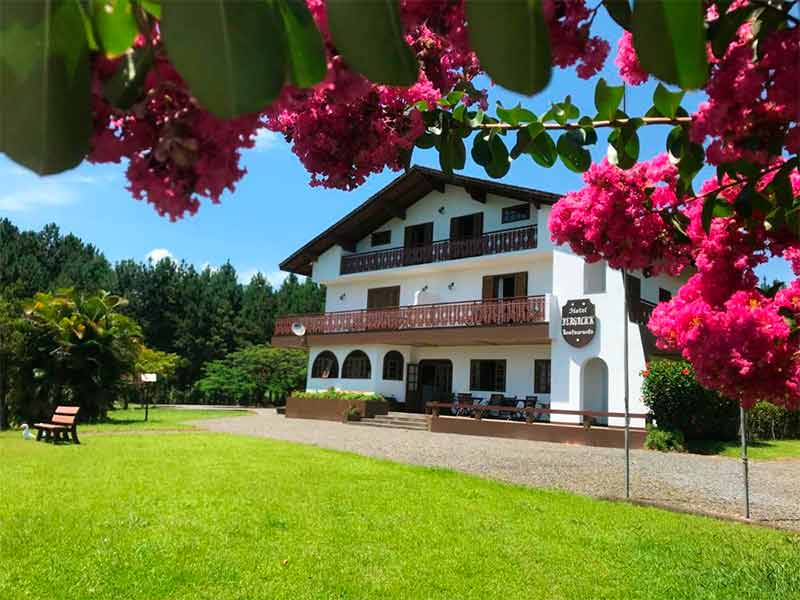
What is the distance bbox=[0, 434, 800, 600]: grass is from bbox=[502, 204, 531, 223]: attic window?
560 inches

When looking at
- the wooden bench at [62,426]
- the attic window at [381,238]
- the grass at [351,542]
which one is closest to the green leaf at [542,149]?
the grass at [351,542]

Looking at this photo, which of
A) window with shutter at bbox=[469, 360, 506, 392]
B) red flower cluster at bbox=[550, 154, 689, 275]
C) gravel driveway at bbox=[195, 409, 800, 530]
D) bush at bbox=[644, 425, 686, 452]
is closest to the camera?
red flower cluster at bbox=[550, 154, 689, 275]

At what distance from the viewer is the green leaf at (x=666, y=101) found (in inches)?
81.3

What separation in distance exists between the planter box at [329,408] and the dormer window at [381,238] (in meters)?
7.04

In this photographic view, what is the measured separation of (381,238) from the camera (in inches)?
1033

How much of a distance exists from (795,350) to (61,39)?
261 centimetres

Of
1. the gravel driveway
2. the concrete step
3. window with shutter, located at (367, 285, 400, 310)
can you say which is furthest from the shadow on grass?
window with shutter, located at (367, 285, 400, 310)

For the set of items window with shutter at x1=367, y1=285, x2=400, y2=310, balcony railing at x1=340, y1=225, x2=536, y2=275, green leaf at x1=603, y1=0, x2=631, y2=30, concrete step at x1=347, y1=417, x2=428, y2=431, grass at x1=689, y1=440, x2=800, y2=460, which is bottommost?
concrete step at x1=347, y1=417, x2=428, y2=431

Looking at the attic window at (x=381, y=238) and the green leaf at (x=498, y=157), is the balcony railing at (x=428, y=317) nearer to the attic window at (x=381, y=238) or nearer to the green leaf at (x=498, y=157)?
the attic window at (x=381, y=238)

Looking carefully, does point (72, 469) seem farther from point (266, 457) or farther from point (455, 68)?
point (455, 68)

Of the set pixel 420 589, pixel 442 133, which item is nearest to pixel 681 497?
pixel 420 589

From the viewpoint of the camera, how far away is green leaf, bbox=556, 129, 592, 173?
241cm

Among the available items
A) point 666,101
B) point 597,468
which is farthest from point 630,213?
point 597,468

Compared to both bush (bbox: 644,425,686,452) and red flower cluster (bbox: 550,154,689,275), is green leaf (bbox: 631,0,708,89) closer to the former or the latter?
red flower cluster (bbox: 550,154,689,275)
